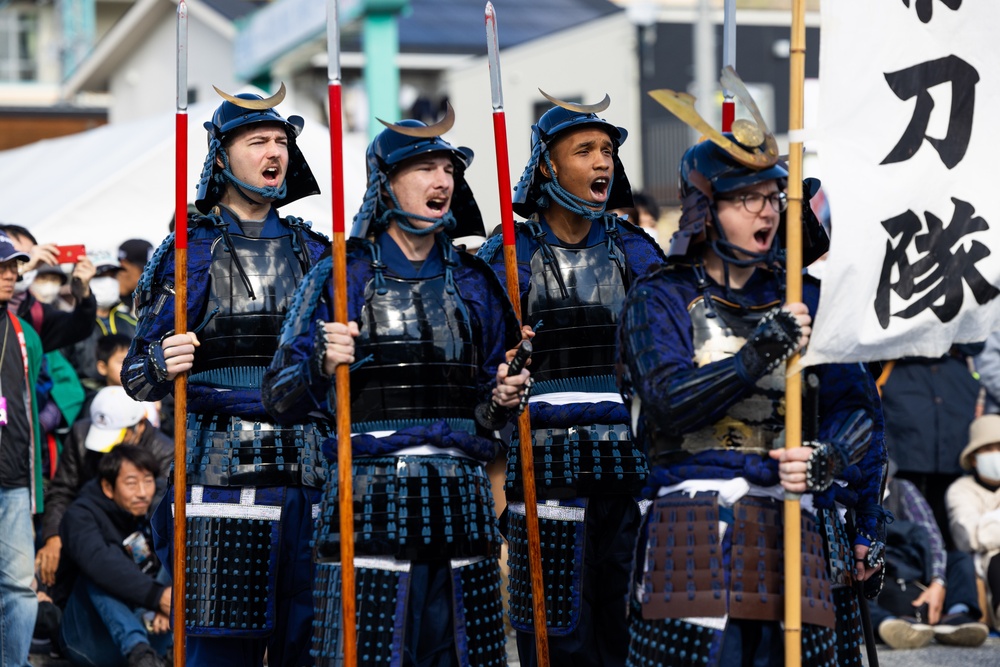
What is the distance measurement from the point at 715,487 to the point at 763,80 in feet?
96.4

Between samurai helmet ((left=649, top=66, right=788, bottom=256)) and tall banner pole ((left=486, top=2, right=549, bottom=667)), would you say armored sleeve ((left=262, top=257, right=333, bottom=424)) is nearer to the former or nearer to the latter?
Answer: tall banner pole ((left=486, top=2, right=549, bottom=667))

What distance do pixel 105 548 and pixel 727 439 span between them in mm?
4819

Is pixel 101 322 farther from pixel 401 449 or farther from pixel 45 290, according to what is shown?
pixel 401 449

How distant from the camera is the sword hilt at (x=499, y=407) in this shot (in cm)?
532

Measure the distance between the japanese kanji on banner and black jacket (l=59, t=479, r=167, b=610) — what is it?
16.2 ft

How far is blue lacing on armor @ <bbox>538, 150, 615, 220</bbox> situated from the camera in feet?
21.4

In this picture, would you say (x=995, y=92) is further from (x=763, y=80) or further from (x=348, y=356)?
(x=763, y=80)

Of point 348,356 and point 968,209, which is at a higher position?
point 968,209

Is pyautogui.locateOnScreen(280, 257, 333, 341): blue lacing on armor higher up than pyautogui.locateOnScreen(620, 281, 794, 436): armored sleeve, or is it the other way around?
pyautogui.locateOnScreen(280, 257, 333, 341): blue lacing on armor

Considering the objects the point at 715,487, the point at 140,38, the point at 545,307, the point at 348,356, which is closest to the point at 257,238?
the point at 545,307

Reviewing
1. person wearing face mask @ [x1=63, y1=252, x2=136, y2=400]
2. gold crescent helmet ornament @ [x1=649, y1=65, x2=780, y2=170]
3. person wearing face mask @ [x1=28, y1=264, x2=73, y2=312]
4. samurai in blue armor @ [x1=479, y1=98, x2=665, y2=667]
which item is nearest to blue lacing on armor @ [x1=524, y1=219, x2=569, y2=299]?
samurai in blue armor @ [x1=479, y1=98, x2=665, y2=667]

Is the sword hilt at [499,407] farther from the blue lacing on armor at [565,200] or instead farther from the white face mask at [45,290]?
the white face mask at [45,290]

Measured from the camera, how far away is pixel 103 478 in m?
8.96

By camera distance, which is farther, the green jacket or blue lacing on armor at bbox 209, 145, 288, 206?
the green jacket
